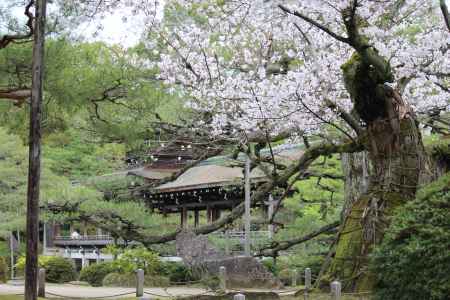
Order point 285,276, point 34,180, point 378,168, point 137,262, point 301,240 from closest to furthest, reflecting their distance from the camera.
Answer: point 34,180, point 378,168, point 301,240, point 285,276, point 137,262

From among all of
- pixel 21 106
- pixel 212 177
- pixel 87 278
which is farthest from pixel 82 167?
pixel 21 106

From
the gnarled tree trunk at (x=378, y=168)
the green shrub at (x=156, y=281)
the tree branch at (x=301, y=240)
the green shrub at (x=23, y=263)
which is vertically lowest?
the green shrub at (x=156, y=281)

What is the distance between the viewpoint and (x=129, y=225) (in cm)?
1822

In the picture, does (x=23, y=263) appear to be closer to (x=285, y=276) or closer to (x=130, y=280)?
(x=130, y=280)

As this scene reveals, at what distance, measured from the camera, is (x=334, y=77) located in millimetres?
12789

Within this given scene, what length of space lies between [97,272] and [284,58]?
32.3 ft

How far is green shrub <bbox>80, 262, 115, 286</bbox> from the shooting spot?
20.1 m

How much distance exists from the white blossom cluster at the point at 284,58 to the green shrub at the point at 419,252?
10.4 ft

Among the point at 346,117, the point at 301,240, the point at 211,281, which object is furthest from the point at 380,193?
the point at 211,281

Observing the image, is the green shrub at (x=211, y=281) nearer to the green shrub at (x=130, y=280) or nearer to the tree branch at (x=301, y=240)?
the tree branch at (x=301, y=240)

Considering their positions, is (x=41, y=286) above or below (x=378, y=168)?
below

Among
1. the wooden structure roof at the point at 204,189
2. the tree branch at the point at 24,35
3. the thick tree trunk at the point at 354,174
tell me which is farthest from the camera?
the wooden structure roof at the point at 204,189

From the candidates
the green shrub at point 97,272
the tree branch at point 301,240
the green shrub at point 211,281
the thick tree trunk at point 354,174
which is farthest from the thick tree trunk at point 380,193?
the green shrub at point 97,272

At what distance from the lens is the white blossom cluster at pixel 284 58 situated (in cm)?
1101
